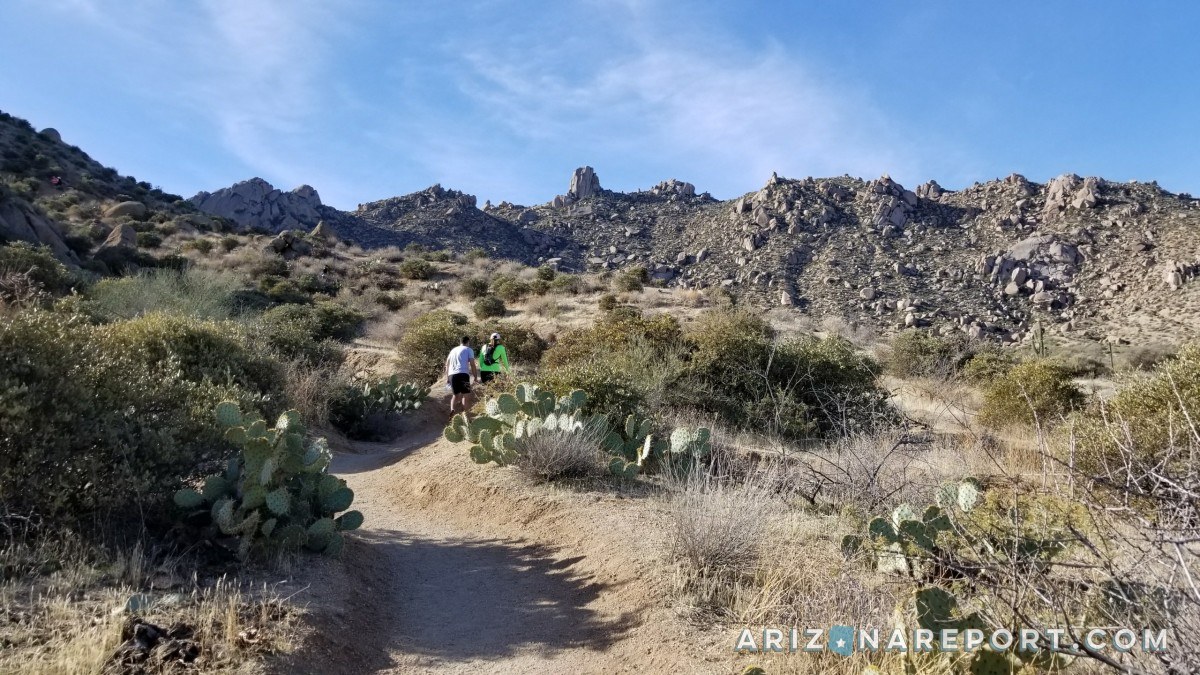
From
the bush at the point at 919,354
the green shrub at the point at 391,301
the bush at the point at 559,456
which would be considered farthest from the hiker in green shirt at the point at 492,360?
the green shrub at the point at 391,301

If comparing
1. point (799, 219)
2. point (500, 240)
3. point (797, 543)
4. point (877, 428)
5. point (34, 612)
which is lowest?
point (34, 612)

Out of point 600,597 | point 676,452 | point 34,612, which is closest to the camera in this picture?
point 34,612

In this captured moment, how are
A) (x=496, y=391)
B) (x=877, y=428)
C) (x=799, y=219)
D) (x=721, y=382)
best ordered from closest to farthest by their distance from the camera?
(x=877, y=428) < (x=496, y=391) < (x=721, y=382) < (x=799, y=219)

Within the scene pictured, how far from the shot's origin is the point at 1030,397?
12906 millimetres

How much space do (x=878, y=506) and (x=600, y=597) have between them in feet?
9.04

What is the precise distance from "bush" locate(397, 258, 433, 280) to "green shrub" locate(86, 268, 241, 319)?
14.1 meters

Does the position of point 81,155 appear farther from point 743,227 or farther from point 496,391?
point 496,391

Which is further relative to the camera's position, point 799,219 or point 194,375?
point 799,219

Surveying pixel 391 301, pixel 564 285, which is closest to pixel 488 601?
pixel 564 285

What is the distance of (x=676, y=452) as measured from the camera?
316 inches

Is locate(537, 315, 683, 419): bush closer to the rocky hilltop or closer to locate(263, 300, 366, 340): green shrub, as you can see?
locate(263, 300, 366, 340): green shrub

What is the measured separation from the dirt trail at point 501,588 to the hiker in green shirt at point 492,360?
5.66 metres

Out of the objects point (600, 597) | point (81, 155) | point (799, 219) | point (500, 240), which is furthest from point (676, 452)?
point (81, 155)

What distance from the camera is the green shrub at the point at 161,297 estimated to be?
17.6 m
